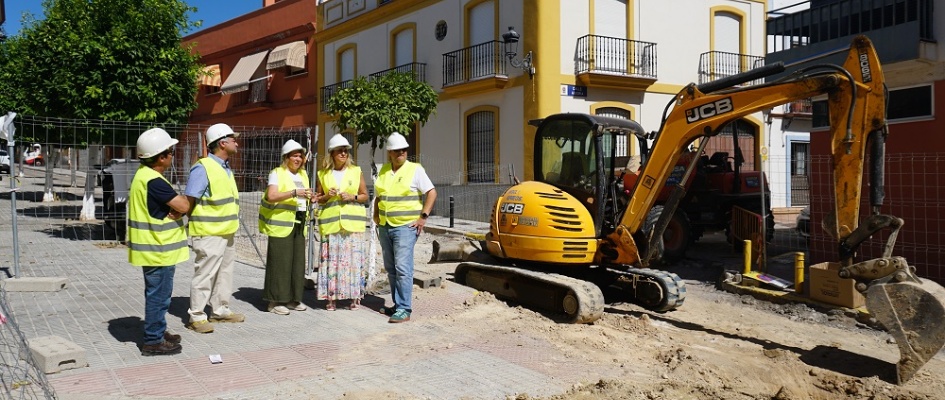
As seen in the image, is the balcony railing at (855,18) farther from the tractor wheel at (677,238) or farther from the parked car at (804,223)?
the tractor wheel at (677,238)

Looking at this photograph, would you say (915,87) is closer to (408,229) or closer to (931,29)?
(931,29)

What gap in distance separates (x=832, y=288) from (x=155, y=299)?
7.02 meters

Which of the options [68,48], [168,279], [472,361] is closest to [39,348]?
[168,279]

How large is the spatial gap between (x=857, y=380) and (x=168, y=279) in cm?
524

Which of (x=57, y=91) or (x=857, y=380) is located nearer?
(x=857, y=380)

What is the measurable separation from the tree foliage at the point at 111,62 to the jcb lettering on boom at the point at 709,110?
10951 mm

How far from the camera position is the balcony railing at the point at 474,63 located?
18.5 m

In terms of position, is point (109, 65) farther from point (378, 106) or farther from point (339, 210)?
point (339, 210)

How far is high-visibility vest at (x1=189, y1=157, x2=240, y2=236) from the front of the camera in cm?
598

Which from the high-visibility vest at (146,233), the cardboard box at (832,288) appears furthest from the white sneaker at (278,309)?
the cardboard box at (832,288)

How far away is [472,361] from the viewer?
5.51 meters

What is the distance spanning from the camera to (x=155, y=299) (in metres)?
5.33

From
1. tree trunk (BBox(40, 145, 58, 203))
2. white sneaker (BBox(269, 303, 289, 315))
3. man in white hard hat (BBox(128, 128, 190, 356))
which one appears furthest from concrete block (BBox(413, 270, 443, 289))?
tree trunk (BBox(40, 145, 58, 203))

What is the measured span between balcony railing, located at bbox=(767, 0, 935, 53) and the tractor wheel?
3623 mm
